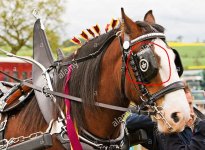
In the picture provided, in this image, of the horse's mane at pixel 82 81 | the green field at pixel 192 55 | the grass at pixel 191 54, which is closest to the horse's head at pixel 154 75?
the horse's mane at pixel 82 81

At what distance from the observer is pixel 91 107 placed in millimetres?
3268

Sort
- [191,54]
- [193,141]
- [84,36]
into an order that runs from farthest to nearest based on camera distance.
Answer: [191,54], [84,36], [193,141]

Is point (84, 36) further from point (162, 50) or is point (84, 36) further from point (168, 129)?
point (168, 129)

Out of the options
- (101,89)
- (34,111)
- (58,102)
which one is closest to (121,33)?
(101,89)

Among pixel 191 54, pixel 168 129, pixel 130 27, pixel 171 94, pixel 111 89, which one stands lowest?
pixel 168 129

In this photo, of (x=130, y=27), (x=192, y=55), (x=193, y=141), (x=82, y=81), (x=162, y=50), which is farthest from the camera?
(x=192, y=55)

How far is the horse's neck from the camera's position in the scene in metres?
3.17

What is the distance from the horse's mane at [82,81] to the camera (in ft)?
10.7

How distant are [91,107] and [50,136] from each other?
39 centimetres

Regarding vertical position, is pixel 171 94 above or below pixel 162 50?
below

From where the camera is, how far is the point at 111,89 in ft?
10.5

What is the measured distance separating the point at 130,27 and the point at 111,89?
1.57ft

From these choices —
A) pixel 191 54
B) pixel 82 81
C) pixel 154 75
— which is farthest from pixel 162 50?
pixel 191 54

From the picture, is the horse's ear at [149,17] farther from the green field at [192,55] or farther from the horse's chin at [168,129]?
the green field at [192,55]
